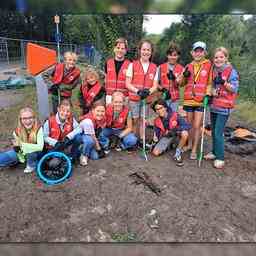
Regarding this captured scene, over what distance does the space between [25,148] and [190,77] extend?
2198mm

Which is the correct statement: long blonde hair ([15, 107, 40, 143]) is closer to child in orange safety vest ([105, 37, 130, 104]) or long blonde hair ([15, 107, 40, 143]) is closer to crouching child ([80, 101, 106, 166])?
crouching child ([80, 101, 106, 166])

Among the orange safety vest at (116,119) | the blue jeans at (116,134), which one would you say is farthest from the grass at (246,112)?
the orange safety vest at (116,119)

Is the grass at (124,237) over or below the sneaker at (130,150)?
below

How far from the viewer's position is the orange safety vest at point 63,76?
13.5 ft

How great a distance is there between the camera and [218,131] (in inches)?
145

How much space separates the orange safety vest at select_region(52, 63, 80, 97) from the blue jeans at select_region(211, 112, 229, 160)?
77.6 inches

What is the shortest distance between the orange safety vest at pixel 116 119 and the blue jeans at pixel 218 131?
1.15 metres

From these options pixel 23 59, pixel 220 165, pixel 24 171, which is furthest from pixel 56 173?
pixel 23 59

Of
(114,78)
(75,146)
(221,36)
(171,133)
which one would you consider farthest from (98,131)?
(221,36)

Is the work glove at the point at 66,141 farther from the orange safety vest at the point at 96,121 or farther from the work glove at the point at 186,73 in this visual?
the work glove at the point at 186,73

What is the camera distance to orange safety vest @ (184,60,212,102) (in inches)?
147

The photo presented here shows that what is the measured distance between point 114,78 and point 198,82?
3.76ft

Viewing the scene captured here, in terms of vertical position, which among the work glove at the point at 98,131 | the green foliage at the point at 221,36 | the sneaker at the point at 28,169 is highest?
the green foliage at the point at 221,36

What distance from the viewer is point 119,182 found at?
328cm
